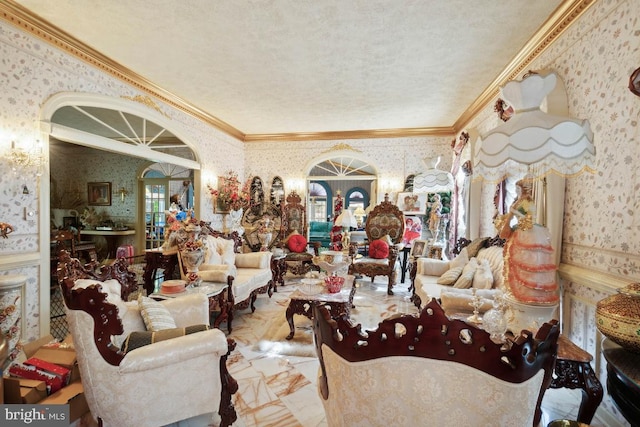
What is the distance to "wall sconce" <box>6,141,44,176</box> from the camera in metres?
2.86

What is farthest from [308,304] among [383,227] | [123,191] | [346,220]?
[123,191]

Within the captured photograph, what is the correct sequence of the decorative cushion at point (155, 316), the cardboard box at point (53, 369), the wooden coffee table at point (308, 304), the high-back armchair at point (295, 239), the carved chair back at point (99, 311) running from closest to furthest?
1. the carved chair back at point (99, 311)
2. the cardboard box at point (53, 369)
3. the decorative cushion at point (155, 316)
4. the wooden coffee table at point (308, 304)
5. the high-back armchair at point (295, 239)

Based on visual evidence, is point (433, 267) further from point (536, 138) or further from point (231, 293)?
point (536, 138)

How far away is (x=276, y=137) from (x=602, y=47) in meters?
6.01

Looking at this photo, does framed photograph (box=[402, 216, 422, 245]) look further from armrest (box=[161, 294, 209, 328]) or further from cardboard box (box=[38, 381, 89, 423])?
cardboard box (box=[38, 381, 89, 423])

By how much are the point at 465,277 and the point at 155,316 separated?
301cm

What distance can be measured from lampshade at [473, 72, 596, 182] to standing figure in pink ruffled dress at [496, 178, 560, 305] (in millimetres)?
399

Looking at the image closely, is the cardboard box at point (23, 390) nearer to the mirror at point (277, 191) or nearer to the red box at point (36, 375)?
the red box at point (36, 375)

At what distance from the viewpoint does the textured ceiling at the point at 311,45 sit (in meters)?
2.72

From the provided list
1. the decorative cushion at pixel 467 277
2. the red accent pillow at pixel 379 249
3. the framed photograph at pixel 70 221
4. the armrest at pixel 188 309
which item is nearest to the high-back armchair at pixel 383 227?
the red accent pillow at pixel 379 249

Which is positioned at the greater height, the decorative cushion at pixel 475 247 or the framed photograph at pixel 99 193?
the framed photograph at pixel 99 193

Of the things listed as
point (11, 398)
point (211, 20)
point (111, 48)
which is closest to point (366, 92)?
point (211, 20)

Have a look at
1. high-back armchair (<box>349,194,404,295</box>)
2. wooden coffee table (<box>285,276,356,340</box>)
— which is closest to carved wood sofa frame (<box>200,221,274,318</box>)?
wooden coffee table (<box>285,276,356,340</box>)

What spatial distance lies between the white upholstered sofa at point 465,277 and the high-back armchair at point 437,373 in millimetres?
1736
